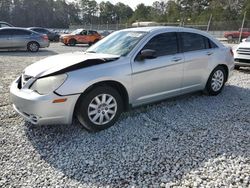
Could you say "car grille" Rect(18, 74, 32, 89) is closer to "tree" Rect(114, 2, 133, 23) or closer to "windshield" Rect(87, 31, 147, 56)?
"windshield" Rect(87, 31, 147, 56)

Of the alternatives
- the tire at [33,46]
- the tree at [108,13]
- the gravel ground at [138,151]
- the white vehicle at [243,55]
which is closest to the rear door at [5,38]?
the tire at [33,46]

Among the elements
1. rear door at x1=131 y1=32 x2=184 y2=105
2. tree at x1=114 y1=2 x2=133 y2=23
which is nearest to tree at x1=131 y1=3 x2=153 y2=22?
tree at x1=114 y1=2 x2=133 y2=23

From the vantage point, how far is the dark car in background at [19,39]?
14977mm

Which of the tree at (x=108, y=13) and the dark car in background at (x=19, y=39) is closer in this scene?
the dark car in background at (x=19, y=39)

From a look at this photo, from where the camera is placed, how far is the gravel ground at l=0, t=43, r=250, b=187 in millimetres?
3070

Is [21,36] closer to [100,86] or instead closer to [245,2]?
[100,86]

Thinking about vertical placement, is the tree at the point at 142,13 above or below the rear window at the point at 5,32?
above

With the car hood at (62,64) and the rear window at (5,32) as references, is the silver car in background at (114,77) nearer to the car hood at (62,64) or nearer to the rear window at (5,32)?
the car hood at (62,64)

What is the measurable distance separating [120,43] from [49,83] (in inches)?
64.9

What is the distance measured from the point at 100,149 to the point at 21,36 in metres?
13.4

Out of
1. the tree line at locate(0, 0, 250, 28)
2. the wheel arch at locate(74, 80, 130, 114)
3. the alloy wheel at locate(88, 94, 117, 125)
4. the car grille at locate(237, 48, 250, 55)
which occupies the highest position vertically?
the tree line at locate(0, 0, 250, 28)

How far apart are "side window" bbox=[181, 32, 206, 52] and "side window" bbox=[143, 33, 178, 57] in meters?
0.25

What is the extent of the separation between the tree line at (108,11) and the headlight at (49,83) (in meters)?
52.6

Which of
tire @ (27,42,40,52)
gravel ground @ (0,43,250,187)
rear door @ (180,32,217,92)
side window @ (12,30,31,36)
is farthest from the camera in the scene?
tire @ (27,42,40,52)
